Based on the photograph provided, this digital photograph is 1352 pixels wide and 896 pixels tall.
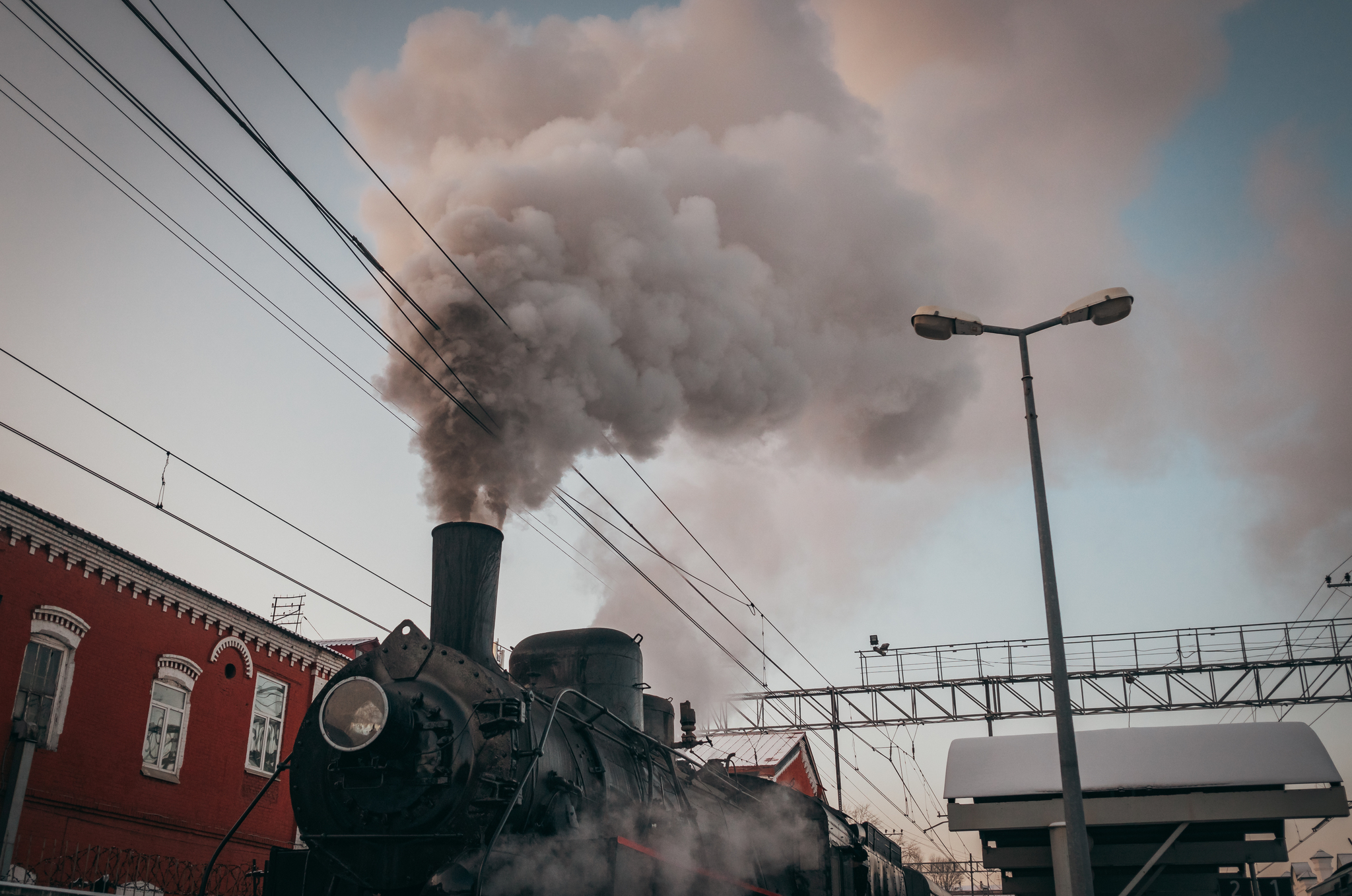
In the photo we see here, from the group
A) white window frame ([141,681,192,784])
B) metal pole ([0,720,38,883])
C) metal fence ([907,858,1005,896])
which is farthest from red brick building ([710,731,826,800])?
metal pole ([0,720,38,883])

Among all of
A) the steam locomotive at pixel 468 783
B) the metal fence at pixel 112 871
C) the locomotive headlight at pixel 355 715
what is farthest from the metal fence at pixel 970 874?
the metal fence at pixel 112 871

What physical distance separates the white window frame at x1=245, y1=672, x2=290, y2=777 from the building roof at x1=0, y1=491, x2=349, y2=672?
57cm

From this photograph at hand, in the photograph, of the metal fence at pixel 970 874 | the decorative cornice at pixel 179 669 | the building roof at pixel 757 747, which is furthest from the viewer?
the building roof at pixel 757 747

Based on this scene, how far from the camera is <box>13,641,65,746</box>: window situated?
11.9 metres

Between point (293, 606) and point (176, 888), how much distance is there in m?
10.4

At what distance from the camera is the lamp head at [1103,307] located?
8.05m

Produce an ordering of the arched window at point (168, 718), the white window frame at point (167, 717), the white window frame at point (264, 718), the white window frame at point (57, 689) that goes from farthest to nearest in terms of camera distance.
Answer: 1. the white window frame at point (264, 718)
2. the arched window at point (168, 718)
3. the white window frame at point (167, 717)
4. the white window frame at point (57, 689)

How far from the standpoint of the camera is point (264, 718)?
52.5 ft

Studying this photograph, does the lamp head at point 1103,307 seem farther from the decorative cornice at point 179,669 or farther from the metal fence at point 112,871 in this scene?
the decorative cornice at point 179,669

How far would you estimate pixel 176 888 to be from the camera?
1356 cm

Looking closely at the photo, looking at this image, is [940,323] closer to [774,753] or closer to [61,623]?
[61,623]

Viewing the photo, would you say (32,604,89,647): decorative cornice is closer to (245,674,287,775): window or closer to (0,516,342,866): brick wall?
(0,516,342,866): brick wall

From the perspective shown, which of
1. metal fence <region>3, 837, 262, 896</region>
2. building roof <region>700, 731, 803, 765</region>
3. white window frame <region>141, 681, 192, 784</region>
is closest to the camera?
metal fence <region>3, 837, 262, 896</region>

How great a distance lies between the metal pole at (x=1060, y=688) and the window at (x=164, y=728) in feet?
39.7
